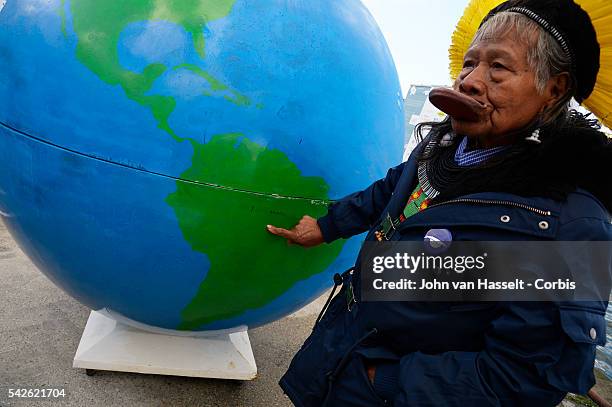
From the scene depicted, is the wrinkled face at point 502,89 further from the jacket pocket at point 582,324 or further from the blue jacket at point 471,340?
the jacket pocket at point 582,324

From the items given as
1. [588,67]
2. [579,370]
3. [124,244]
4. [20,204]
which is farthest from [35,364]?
[588,67]

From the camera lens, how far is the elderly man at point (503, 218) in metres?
1.19

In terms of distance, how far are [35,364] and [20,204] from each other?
3.78 feet

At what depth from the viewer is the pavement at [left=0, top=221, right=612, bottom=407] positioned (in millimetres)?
2480

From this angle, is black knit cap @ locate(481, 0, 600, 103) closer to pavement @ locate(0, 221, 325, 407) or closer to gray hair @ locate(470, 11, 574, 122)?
gray hair @ locate(470, 11, 574, 122)

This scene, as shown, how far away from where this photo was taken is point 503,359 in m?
1.21

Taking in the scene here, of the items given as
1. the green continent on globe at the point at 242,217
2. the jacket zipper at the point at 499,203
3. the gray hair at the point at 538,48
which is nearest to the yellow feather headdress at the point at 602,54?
the gray hair at the point at 538,48

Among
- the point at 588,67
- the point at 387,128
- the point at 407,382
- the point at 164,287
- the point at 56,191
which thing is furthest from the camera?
the point at 387,128

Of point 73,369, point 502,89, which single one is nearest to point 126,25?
point 502,89

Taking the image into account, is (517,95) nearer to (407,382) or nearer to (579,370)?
(579,370)

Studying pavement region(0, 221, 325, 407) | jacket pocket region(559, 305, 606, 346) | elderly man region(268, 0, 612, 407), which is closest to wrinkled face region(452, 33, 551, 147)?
elderly man region(268, 0, 612, 407)

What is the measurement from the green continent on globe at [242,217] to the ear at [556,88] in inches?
35.4

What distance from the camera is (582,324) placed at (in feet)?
3.79

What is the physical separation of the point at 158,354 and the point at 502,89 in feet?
7.13
